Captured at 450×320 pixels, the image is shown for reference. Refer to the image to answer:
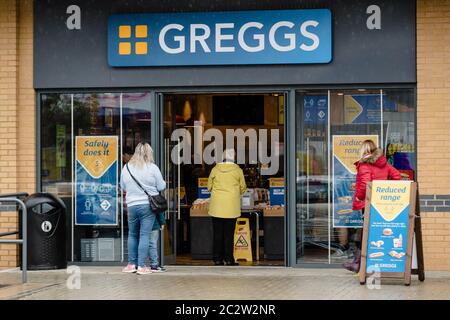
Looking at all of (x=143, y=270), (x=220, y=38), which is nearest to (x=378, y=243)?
(x=143, y=270)

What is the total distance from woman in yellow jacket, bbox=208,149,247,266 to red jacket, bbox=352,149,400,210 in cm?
235

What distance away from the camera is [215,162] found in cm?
1602

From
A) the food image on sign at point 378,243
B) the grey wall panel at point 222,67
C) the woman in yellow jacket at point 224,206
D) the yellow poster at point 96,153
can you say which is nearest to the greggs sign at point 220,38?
the grey wall panel at point 222,67

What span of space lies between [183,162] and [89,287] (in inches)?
157

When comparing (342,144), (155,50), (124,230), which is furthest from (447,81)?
(124,230)

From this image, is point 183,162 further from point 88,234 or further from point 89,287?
point 89,287

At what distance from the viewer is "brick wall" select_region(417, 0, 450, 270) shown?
43.1ft

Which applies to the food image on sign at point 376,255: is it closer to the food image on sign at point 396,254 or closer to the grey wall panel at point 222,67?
the food image on sign at point 396,254

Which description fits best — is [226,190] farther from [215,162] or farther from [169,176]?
[215,162]

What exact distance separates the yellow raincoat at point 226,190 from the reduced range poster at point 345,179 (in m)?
1.55

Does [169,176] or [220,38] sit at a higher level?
[220,38]

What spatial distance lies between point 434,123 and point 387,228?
7.24ft

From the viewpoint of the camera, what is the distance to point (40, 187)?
46.3 feet

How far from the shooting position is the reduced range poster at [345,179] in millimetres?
13626
